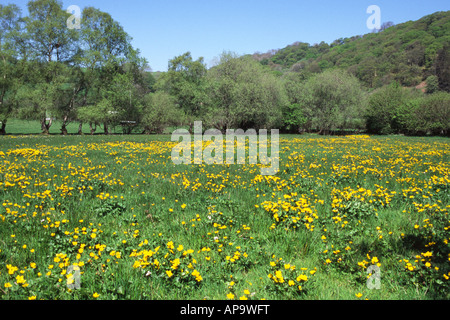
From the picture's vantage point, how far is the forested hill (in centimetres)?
9731

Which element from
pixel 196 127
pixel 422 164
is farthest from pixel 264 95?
pixel 422 164

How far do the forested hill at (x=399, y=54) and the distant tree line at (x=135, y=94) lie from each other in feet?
192

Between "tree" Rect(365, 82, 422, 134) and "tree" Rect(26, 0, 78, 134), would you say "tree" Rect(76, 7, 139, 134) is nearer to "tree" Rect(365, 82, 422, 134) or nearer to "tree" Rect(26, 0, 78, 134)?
"tree" Rect(26, 0, 78, 134)

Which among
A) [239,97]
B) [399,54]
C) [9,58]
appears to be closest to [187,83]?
[239,97]

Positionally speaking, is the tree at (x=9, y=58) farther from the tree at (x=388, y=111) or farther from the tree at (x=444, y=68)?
the tree at (x=444, y=68)

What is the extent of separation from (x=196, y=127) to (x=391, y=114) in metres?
36.2

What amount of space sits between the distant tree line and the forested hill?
192ft

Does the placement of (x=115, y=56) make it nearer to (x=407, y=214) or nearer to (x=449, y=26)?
(x=407, y=214)

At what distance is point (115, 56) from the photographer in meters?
39.9

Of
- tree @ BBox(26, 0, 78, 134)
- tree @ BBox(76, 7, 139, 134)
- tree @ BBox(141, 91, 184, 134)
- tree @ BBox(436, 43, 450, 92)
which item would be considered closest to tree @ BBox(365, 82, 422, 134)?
tree @ BBox(141, 91, 184, 134)

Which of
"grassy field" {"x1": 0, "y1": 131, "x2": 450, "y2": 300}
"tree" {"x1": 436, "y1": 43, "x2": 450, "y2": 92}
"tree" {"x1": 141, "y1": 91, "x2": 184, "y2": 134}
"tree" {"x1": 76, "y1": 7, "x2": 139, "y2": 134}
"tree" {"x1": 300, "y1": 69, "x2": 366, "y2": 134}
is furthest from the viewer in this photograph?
"tree" {"x1": 436, "y1": 43, "x2": 450, "y2": 92}

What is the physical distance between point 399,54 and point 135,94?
111828mm

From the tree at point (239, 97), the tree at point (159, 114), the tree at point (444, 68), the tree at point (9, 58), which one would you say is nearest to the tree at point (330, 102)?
the tree at point (239, 97)

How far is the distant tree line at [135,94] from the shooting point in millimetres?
33781
